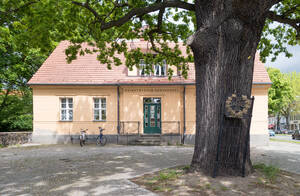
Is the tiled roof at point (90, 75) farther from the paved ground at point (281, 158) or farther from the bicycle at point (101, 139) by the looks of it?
the paved ground at point (281, 158)

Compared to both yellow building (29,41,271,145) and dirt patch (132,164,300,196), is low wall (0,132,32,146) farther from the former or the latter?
dirt patch (132,164,300,196)

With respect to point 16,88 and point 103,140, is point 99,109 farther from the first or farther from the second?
point 16,88

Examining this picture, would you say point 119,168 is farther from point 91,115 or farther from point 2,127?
point 2,127

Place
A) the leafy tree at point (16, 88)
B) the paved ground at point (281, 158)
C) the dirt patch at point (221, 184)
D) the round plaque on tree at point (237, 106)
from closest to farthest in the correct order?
the dirt patch at point (221, 184), the round plaque on tree at point (237, 106), the paved ground at point (281, 158), the leafy tree at point (16, 88)

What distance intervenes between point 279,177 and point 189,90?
9850 millimetres

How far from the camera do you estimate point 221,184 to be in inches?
166

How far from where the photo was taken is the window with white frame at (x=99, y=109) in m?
14.6

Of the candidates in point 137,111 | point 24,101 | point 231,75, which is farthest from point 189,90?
point 24,101

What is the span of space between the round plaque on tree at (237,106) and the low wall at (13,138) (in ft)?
46.1

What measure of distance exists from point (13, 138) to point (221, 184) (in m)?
14.0

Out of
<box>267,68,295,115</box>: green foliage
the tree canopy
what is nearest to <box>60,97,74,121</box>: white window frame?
the tree canopy

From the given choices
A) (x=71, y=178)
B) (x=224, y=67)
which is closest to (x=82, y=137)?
(x=71, y=178)

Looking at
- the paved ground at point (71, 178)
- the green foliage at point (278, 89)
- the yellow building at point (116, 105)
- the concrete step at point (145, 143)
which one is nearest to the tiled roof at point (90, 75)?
the yellow building at point (116, 105)

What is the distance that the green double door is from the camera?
1465 cm
